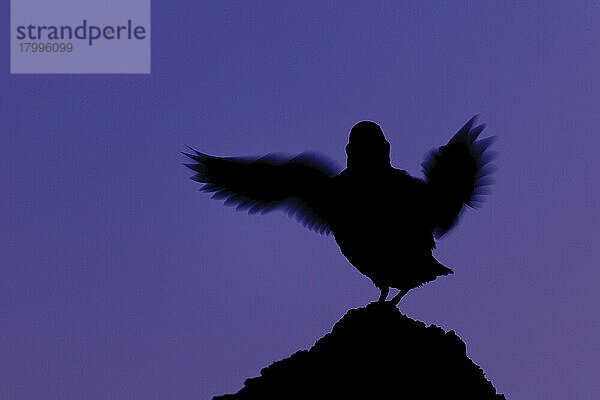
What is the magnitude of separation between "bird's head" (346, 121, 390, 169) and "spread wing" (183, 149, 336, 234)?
0.38 m

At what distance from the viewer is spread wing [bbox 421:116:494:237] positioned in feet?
21.7

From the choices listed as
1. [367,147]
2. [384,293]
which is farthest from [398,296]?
[367,147]

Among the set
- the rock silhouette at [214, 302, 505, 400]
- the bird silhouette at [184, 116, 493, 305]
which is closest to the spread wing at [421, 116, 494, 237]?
the bird silhouette at [184, 116, 493, 305]

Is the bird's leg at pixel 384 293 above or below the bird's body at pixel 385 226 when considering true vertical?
below

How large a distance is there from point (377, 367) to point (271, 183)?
1.82m

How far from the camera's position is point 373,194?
614 centimetres

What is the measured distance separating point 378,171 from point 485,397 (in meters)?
1.87

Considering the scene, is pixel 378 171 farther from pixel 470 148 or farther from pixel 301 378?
pixel 301 378

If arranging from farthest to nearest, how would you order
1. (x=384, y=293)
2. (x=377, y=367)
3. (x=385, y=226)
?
(x=384, y=293) < (x=385, y=226) < (x=377, y=367)

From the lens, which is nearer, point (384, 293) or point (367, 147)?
point (367, 147)

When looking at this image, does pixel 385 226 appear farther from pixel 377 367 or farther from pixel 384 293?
pixel 377 367

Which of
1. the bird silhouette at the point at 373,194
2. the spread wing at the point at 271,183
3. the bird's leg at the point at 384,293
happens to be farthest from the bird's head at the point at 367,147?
the bird's leg at the point at 384,293

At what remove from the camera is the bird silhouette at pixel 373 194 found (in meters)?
6.15

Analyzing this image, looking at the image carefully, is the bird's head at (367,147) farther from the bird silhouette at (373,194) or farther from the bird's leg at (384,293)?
the bird's leg at (384,293)
